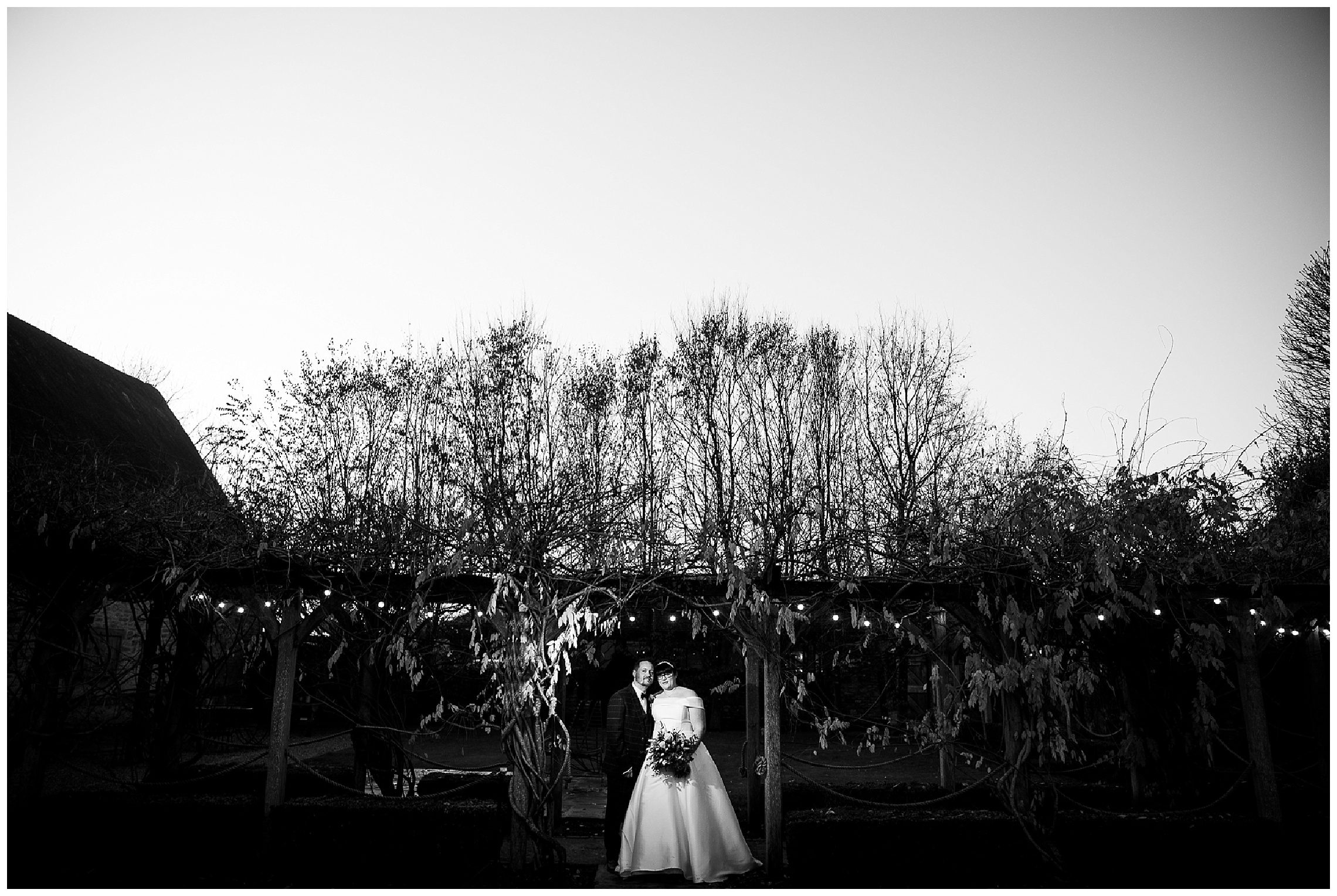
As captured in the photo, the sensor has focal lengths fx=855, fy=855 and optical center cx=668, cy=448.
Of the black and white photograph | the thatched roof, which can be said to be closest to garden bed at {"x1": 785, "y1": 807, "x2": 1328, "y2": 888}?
the black and white photograph

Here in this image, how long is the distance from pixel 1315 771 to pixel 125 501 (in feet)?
40.4

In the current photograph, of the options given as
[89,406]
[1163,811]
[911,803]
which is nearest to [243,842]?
[911,803]

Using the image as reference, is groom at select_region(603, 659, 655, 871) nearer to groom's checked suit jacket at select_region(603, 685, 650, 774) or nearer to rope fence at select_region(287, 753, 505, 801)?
groom's checked suit jacket at select_region(603, 685, 650, 774)

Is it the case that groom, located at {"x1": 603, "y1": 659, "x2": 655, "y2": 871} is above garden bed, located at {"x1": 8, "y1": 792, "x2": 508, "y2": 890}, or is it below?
above

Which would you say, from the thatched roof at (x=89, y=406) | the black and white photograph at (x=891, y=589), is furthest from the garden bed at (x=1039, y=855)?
the thatched roof at (x=89, y=406)

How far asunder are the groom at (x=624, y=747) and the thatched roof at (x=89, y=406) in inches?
448

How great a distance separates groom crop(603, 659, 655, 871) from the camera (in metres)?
Result: 7.47

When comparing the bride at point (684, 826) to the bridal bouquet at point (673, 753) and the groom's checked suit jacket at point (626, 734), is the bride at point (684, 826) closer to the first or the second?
the bridal bouquet at point (673, 753)

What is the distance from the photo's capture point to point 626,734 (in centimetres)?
754

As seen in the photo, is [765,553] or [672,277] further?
[672,277]

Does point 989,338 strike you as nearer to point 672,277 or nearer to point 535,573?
point 672,277

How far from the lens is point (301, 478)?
50.1 feet

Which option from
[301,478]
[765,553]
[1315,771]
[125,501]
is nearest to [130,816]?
[125,501]

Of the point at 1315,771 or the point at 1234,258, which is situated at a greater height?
the point at 1234,258
